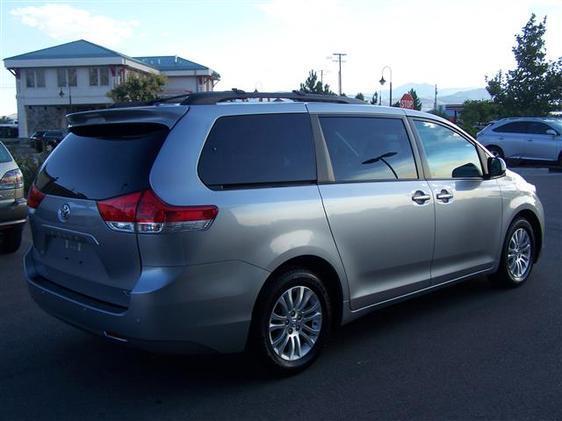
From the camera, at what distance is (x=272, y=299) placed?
12.5 ft

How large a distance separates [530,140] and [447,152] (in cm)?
1653

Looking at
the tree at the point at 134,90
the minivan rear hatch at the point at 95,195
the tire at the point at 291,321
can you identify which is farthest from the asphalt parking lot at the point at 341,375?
the tree at the point at 134,90

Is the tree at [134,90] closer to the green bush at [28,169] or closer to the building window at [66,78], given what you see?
the building window at [66,78]

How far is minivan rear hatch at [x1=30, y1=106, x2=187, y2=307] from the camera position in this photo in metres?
3.53

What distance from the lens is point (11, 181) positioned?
727 cm

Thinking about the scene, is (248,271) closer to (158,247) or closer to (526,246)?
(158,247)

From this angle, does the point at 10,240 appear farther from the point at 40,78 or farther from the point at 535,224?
the point at 40,78

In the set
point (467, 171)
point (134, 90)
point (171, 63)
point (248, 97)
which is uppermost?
point (171, 63)

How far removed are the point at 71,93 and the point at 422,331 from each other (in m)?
61.5

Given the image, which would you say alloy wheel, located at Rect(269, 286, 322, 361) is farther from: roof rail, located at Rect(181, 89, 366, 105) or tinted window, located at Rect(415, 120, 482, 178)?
tinted window, located at Rect(415, 120, 482, 178)

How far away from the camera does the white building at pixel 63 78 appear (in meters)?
59.5

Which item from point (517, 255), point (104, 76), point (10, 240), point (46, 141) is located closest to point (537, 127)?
point (517, 255)

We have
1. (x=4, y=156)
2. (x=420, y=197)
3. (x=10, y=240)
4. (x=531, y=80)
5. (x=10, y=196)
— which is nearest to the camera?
(x=420, y=197)

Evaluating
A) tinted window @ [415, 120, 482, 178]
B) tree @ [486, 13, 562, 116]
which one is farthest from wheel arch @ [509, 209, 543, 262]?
tree @ [486, 13, 562, 116]
